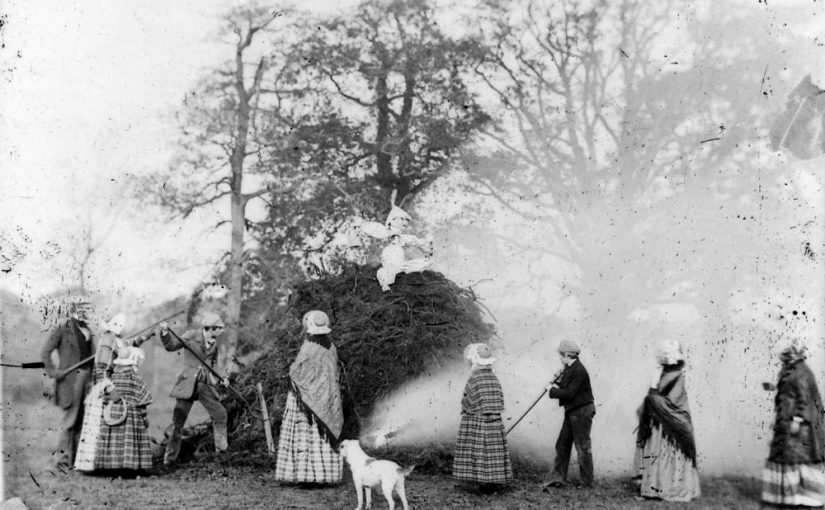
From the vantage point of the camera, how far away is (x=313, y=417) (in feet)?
23.2

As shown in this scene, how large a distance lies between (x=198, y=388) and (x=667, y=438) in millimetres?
4920

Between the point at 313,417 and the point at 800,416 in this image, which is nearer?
the point at 800,416

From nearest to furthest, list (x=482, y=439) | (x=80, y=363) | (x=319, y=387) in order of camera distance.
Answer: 1. (x=482, y=439)
2. (x=319, y=387)
3. (x=80, y=363)

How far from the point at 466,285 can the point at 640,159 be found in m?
2.60

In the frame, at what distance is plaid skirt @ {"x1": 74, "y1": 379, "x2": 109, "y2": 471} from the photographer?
290 inches

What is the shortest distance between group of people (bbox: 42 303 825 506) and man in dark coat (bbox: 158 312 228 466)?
45 centimetres

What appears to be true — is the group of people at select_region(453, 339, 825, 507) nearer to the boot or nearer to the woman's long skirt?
the woman's long skirt

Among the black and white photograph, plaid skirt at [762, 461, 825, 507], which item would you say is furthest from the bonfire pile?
plaid skirt at [762, 461, 825, 507]

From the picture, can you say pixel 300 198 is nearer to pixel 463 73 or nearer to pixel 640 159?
pixel 463 73

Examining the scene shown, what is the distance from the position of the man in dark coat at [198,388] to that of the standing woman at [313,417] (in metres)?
1.50

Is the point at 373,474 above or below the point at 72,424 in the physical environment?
below

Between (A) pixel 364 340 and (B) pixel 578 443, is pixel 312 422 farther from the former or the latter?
(B) pixel 578 443

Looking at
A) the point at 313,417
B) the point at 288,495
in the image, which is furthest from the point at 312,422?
the point at 288,495

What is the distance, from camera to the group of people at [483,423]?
22.0ft
